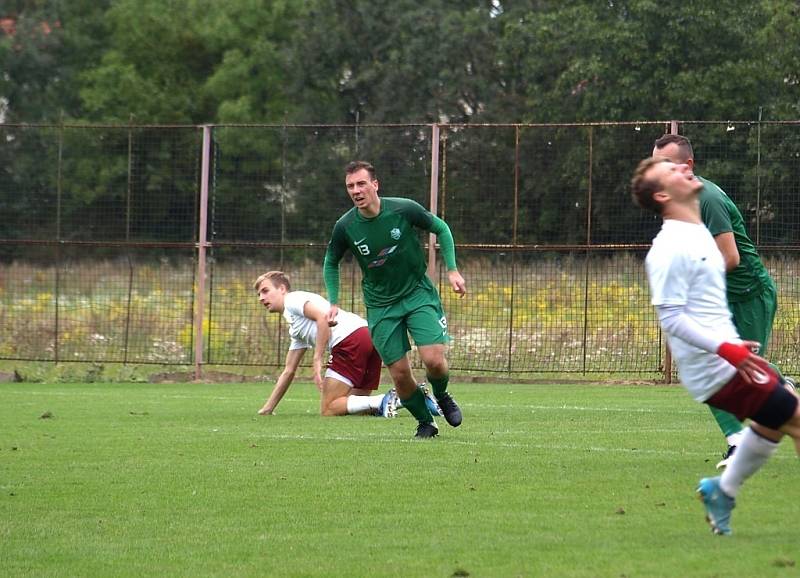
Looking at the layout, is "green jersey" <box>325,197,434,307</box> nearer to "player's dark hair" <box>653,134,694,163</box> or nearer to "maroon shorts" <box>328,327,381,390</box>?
A: "player's dark hair" <box>653,134,694,163</box>

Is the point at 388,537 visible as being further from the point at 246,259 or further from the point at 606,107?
the point at 606,107

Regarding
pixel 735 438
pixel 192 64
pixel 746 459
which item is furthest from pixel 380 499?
pixel 192 64

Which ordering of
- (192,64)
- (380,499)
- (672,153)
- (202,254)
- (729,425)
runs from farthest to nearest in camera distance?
(192,64)
(202,254)
(672,153)
(729,425)
(380,499)

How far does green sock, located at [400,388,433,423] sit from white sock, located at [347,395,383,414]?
8.91ft

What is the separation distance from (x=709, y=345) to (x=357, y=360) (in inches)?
320

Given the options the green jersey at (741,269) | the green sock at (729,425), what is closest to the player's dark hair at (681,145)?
the green jersey at (741,269)

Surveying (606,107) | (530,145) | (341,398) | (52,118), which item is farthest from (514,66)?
(341,398)

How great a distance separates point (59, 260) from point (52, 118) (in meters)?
41.8

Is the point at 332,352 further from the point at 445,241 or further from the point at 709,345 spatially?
the point at 709,345

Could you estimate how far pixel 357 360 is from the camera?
14359 millimetres

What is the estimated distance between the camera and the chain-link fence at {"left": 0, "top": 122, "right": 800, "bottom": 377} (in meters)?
Result: 18.9

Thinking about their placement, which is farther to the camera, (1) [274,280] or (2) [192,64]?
(2) [192,64]

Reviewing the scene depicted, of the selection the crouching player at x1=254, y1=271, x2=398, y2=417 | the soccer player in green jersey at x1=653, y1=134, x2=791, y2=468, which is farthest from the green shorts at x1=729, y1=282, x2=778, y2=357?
the crouching player at x1=254, y1=271, x2=398, y2=417

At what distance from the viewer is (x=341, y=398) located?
1416 centimetres
